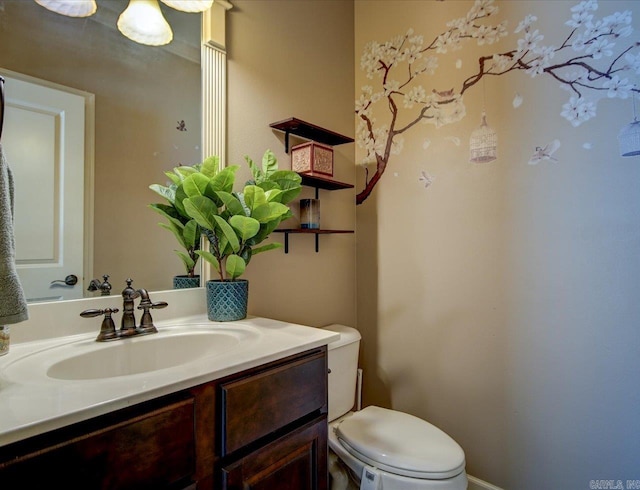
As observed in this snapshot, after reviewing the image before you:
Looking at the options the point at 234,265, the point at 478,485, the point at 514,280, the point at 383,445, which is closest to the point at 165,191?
the point at 234,265

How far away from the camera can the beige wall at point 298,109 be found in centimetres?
138

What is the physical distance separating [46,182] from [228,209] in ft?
1.70

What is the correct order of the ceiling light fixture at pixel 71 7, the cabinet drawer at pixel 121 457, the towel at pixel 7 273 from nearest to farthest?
1. the cabinet drawer at pixel 121 457
2. the towel at pixel 7 273
3. the ceiling light fixture at pixel 71 7

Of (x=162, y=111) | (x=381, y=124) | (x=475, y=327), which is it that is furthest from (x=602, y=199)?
(x=162, y=111)

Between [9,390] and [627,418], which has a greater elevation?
[9,390]

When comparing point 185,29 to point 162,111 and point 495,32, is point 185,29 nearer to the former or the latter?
point 162,111

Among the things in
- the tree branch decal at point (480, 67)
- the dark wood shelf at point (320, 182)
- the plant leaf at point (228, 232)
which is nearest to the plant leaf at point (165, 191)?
the plant leaf at point (228, 232)

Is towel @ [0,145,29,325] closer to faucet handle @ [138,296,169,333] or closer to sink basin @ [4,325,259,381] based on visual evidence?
sink basin @ [4,325,259,381]

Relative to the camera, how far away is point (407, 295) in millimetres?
1678

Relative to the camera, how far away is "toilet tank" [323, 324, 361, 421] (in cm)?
140

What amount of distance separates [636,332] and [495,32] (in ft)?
4.10

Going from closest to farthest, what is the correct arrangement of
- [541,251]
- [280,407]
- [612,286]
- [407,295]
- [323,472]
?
[280,407] < [323,472] < [612,286] < [541,251] < [407,295]

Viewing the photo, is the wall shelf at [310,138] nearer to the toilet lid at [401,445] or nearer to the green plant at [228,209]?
the green plant at [228,209]

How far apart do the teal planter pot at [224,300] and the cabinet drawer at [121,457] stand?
476 millimetres
